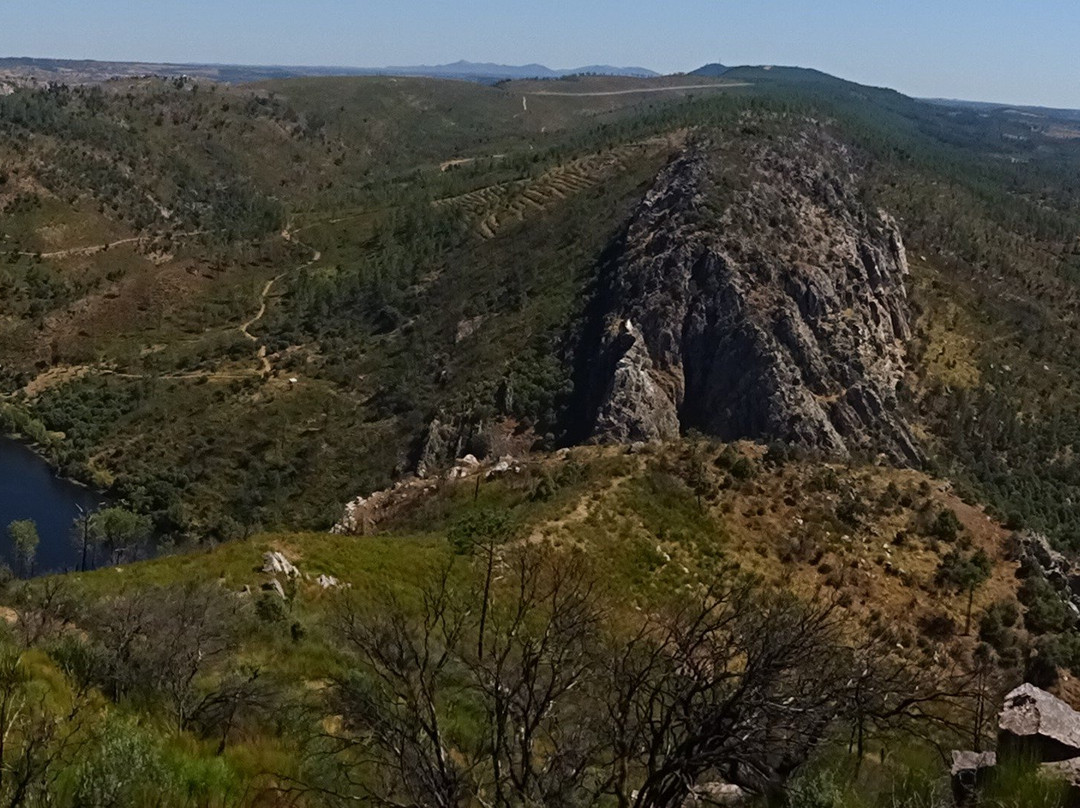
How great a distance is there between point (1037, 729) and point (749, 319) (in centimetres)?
4842

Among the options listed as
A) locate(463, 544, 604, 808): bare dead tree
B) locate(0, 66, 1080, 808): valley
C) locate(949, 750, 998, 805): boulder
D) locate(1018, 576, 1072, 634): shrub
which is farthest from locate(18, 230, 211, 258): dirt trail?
locate(949, 750, 998, 805): boulder

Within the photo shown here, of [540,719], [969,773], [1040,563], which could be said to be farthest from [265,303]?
[969,773]

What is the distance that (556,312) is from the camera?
197 ft

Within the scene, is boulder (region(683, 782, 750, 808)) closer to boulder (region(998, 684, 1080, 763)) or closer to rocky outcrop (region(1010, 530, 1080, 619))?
boulder (region(998, 684, 1080, 763))

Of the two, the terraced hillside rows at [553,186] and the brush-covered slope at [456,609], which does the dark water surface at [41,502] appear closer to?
the brush-covered slope at [456,609]

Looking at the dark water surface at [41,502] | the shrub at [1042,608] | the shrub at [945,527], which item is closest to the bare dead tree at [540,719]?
the shrub at [1042,608]

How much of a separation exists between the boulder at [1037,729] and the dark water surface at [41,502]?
57.6 metres

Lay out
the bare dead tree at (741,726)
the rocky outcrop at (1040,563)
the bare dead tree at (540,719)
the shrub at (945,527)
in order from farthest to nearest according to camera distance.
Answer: the shrub at (945,527) → the rocky outcrop at (1040,563) → the bare dead tree at (540,719) → the bare dead tree at (741,726)

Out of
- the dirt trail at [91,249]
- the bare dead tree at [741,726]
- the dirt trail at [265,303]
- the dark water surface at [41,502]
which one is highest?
the bare dead tree at [741,726]

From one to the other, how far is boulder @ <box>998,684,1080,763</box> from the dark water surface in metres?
57.6

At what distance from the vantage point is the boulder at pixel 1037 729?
18.6 ft

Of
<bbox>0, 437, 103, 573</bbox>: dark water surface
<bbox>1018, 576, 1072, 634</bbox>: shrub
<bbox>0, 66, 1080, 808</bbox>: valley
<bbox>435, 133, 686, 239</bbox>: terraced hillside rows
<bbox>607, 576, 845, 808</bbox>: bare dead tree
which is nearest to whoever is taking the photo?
<bbox>607, 576, 845, 808</bbox>: bare dead tree

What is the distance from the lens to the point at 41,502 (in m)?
61.7

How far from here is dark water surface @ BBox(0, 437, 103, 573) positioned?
2192 inches
